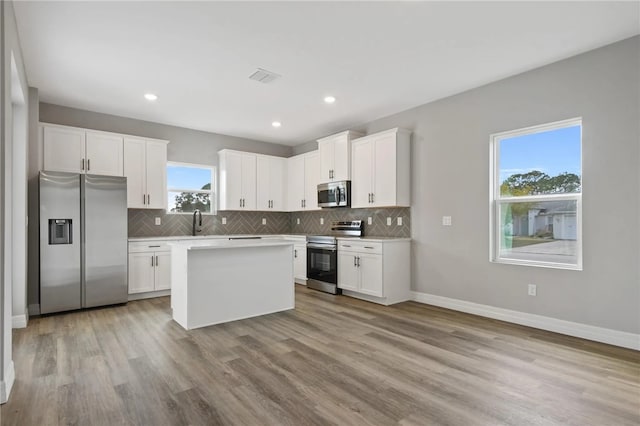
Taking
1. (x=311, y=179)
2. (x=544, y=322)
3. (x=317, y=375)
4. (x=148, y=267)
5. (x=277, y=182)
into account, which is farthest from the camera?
(x=277, y=182)

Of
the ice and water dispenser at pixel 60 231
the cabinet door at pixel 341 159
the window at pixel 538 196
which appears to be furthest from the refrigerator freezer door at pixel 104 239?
the window at pixel 538 196

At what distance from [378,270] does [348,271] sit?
63 centimetres

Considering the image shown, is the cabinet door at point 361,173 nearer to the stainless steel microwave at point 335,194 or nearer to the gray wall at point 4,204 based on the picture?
the stainless steel microwave at point 335,194

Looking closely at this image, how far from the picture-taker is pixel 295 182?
6.88 meters

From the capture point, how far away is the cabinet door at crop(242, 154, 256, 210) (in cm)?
648

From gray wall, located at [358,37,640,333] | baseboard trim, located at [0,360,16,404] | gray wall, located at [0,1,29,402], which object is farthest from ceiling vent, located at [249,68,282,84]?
baseboard trim, located at [0,360,16,404]

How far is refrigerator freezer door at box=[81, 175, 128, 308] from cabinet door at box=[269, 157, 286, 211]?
2749 millimetres

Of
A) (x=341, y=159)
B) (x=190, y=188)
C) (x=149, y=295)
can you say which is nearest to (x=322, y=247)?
(x=341, y=159)

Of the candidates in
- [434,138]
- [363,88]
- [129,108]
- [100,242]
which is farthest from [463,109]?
[100,242]

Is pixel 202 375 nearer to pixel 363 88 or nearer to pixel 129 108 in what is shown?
pixel 363 88

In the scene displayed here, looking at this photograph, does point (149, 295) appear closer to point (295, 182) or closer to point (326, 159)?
point (295, 182)

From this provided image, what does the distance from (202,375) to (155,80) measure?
325cm

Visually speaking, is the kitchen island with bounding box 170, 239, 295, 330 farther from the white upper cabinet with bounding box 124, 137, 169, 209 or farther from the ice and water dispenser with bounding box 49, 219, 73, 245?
the white upper cabinet with bounding box 124, 137, 169, 209

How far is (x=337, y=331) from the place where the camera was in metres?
3.59
